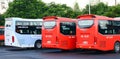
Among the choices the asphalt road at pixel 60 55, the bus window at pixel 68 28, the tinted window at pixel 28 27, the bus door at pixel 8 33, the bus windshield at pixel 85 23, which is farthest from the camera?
the bus door at pixel 8 33

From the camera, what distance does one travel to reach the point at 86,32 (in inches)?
919

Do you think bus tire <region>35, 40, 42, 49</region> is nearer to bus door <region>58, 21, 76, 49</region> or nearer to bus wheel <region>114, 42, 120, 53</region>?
bus door <region>58, 21, 76, 49</region>

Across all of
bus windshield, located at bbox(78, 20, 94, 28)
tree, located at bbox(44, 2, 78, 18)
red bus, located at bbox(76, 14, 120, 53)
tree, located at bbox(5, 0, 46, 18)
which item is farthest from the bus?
tree, located at bbox(44, 2, 78, 18)

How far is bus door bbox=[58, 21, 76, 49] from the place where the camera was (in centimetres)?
2477

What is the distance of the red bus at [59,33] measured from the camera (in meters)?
24.7

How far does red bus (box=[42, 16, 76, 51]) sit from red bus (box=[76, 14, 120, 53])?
1.26m

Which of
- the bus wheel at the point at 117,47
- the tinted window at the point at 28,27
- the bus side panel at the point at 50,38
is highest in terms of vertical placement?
the tinted window at the point at 28,27

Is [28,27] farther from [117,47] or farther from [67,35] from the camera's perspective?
[117,47]

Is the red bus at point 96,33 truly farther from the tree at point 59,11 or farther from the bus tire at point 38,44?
the tree at point 59,11

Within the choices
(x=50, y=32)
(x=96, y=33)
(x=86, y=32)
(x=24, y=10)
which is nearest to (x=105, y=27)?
(x=96, y=33)

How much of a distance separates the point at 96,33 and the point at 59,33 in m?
2.76

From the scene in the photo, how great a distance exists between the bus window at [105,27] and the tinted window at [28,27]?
6.74 m

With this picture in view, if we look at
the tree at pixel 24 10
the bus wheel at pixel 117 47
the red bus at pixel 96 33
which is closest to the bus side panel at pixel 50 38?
the red bus at pixel 96 33

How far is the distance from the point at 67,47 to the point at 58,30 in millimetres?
1304
